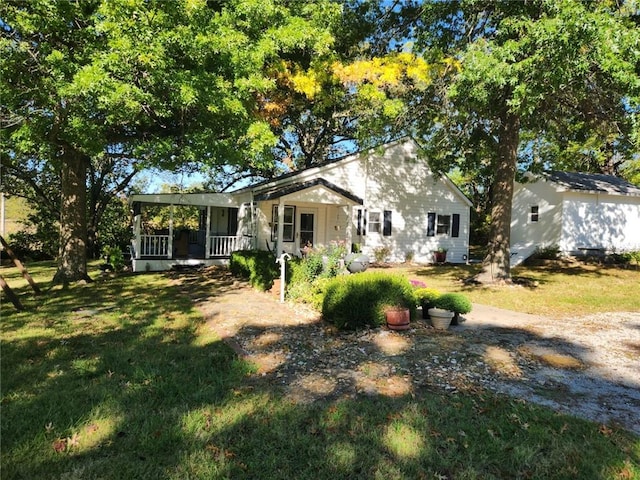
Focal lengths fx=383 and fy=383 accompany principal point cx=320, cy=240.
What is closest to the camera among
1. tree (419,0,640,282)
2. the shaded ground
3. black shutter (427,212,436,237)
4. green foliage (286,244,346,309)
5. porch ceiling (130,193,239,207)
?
the shaded ground

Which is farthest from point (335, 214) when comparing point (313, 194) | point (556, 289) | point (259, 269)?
point (556, 289)

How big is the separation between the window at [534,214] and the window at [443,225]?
14.9ft

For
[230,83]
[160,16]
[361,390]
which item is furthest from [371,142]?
[361,390]

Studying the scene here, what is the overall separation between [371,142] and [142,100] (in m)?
7.31

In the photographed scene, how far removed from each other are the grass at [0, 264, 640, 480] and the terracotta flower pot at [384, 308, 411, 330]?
218 cm

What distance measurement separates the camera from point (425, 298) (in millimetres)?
7000

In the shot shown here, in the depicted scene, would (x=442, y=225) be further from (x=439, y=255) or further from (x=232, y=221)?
(x=232, y=221)

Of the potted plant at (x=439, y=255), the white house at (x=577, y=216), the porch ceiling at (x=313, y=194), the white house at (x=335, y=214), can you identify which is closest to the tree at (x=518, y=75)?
the white house at (x=335, y=214)

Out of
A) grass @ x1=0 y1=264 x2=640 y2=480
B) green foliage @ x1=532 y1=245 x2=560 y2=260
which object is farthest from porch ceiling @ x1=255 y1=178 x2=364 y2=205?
green foliage @ x1=532 y1=245 x2=560 y2=260

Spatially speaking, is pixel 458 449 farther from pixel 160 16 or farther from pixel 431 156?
pixel 431 156

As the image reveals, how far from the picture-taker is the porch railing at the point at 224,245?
1611 centimetres

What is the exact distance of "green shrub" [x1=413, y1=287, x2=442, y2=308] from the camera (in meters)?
6.92

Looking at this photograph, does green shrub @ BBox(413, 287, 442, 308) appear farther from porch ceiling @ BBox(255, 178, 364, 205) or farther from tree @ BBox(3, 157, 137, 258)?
tree @ BBox(3, 157, 137, 258)

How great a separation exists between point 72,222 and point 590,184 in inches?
873
